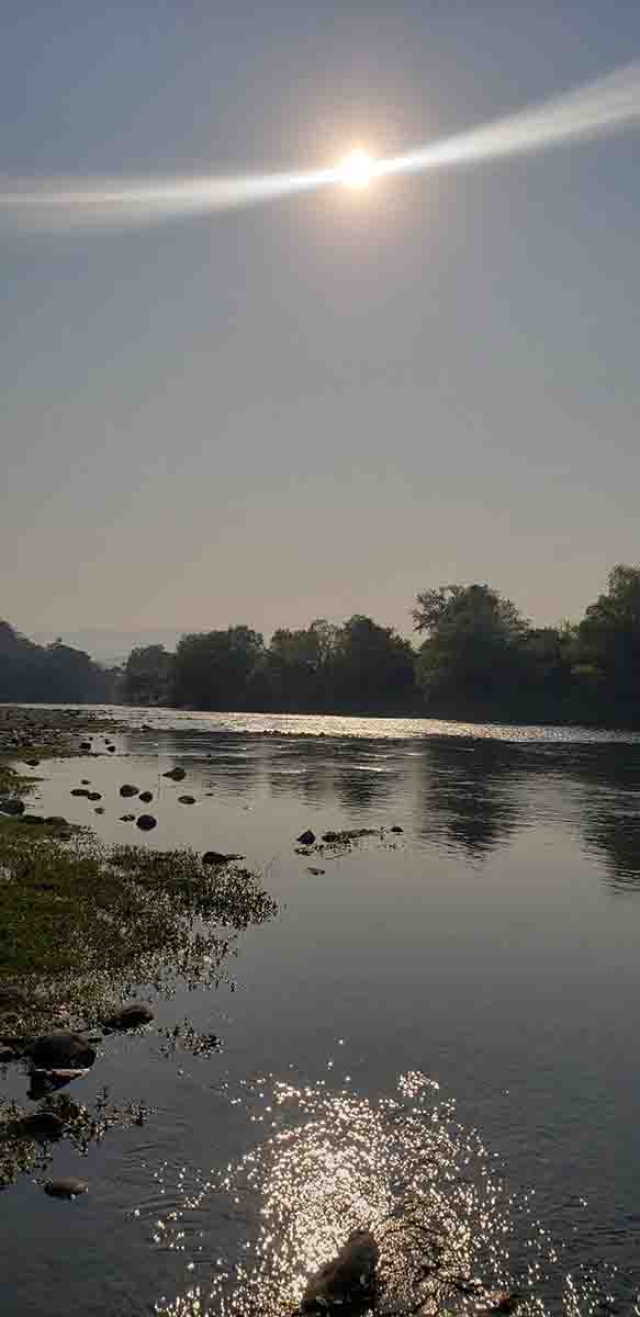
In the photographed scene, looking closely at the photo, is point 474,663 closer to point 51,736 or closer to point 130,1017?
point 51,736

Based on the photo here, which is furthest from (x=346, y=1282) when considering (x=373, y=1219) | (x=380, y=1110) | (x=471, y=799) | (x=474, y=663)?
(x=474, y=663)

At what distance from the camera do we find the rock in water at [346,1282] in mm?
11016

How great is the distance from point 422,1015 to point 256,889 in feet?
40.1

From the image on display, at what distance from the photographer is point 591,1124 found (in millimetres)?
15719

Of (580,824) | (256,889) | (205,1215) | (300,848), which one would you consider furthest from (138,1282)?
(580,824)

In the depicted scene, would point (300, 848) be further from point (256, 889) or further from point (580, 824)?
point (580, 824)

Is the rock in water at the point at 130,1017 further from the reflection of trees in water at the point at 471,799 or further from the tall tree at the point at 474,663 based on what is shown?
the tall tree at the point at 474,663

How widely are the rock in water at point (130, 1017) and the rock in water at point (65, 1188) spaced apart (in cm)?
574

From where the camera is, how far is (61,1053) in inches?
658

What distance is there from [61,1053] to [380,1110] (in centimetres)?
567

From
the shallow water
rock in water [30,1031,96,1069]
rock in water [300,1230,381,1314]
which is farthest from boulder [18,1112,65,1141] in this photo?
rock in water [300,1230,381,1314]

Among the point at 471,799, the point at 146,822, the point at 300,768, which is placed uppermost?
the point at 300,768

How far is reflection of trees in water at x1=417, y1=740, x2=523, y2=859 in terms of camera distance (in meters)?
46.4

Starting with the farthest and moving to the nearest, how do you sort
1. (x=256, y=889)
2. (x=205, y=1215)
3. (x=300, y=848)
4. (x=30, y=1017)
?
1. (x=300, y=848)
2. (x=256, y=889)
3. (x=30, y=1017)
4. (x=205, y=1215)
